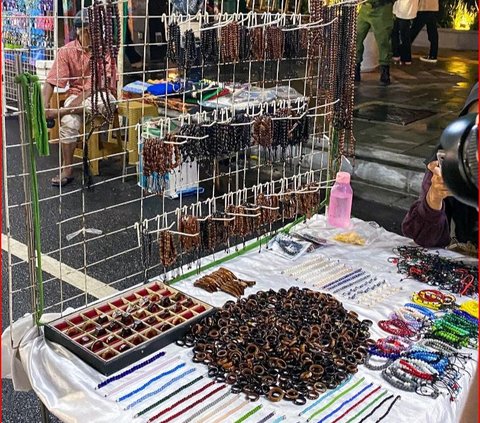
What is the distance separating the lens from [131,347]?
69.5 inches

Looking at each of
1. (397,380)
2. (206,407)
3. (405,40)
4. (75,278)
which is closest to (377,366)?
(397,380)

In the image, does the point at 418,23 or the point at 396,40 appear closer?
the point at 418,23

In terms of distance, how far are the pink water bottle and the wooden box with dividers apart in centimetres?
102

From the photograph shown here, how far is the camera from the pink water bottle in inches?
110

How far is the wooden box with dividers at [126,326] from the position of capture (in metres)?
1.74

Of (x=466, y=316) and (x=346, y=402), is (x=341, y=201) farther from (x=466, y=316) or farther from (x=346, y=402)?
(x=346, y=402)

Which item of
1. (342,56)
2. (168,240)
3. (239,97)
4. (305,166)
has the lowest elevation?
(305,166)

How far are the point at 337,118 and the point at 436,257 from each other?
815mm

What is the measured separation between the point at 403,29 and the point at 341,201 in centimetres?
700

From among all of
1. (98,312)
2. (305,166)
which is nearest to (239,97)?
(305,166)

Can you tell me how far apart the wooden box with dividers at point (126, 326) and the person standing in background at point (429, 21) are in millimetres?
8369

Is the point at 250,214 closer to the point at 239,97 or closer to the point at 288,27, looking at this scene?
the point at 288,27

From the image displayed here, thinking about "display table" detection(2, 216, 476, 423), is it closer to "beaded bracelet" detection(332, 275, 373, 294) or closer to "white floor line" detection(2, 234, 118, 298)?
"beaded bracelet" detection(332, 275, 373, 294)

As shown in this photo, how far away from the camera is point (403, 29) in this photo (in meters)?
9.02
